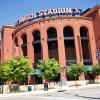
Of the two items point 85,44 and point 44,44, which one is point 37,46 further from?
point 85,44

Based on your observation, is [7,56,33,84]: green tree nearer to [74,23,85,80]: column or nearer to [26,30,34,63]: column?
[26,30,34,63]: column

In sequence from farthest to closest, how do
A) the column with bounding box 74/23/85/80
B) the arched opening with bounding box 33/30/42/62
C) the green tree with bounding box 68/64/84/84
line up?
the arched opening with bounding box 33/30/42/62 → the column with bounding box 74/23/85/80 → the green tree with bounding box 68/64/84/84

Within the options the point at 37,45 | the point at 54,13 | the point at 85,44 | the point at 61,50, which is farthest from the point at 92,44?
the point at 37,45

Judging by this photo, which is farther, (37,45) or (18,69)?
(37,45)

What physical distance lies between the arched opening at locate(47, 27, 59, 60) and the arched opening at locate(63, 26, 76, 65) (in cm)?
285

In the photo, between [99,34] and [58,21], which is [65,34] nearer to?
[58,21]

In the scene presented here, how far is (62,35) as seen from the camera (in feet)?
214

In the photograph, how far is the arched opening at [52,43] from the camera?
218ft

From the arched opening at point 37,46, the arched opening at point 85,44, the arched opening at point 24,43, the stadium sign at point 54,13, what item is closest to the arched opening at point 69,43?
the arched opening at point 85,44

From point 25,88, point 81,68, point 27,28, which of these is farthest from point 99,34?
point 25,88

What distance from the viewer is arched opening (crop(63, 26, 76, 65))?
66.4 m

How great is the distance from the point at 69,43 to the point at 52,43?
4.90 metres

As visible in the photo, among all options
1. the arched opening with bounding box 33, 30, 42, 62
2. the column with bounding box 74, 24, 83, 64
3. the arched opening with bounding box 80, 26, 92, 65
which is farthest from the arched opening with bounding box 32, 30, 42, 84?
the arched opening with bounding box 80, 26, 92, 65

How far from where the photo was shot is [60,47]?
6450cm
